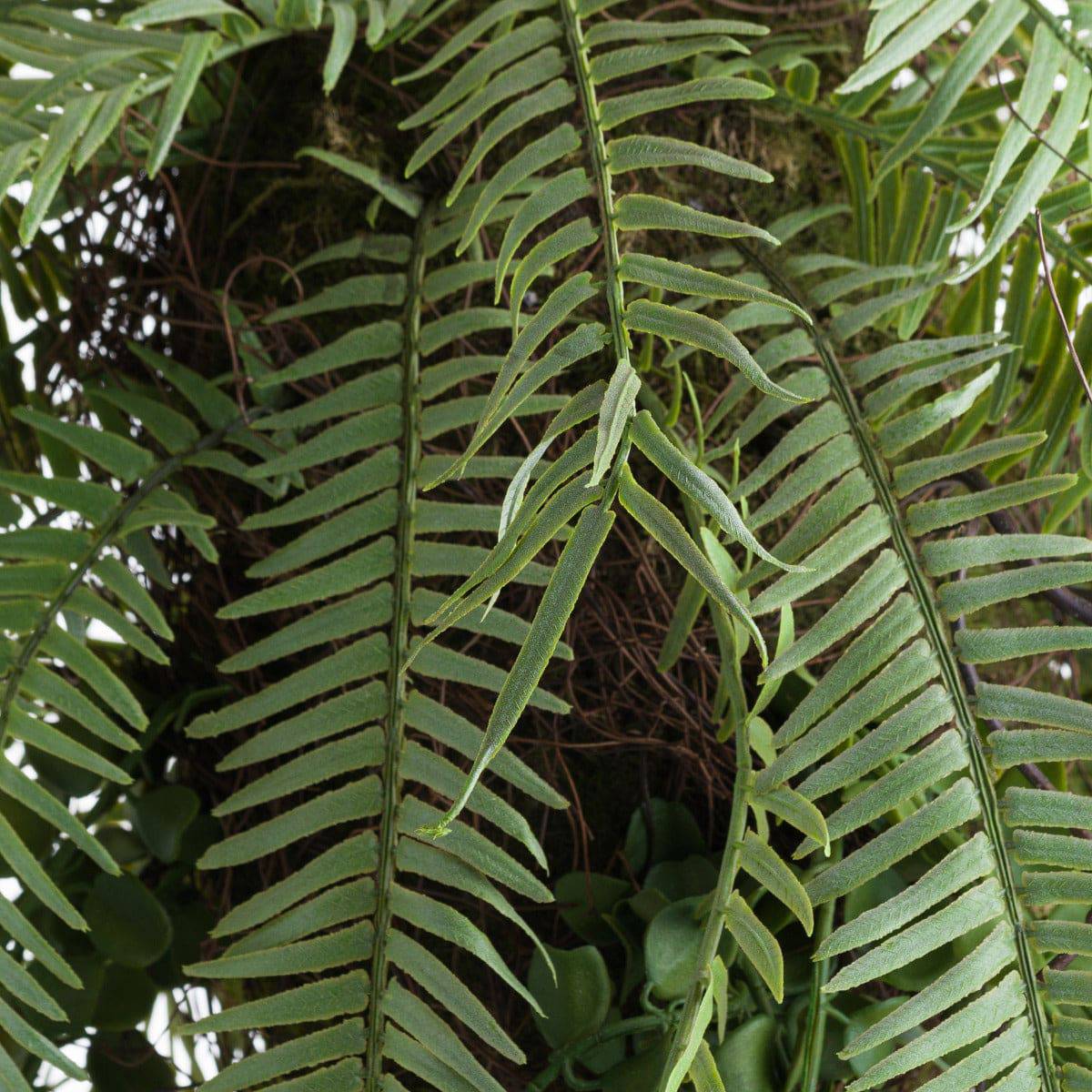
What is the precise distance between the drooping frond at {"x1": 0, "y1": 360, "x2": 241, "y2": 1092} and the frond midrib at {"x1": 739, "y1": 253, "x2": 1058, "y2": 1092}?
1.04ft

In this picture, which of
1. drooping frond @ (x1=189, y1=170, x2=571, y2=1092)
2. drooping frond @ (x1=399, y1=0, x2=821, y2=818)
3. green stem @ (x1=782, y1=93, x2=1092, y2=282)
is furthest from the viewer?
green stem @ (x1=782, y1=93, x2=1092, y2=282)

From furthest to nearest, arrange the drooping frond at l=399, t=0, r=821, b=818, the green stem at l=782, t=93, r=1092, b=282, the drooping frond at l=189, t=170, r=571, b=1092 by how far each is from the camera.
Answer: the green stem at l=782, t=93, r=1092, b=282 < the drooping frond at l=189, t=170, r=571, b=1092 < the drooping frond at l=399, t=0, r=821, b=818

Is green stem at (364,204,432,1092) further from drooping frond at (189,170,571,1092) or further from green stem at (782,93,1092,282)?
green stem at (782,93,1092,282)

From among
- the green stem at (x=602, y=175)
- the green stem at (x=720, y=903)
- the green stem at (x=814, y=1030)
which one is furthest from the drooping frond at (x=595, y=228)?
the green stem at (x=814, y=1030)

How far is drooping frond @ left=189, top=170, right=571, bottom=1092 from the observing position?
48 cm

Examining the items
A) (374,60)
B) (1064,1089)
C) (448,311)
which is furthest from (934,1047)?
(374,60)

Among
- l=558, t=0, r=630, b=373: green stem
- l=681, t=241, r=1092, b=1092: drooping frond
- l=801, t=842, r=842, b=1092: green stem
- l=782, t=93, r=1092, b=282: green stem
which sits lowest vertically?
l=801, t=842, r=842, b=1092: green stem

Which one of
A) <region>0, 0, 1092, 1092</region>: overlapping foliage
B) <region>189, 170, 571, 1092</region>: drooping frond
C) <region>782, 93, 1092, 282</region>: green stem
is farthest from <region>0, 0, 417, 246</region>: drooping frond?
<region>782, 93, 1092, 282</region>: green stem

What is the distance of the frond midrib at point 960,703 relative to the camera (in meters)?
0.44

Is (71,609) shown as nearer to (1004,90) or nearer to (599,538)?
(599,538)

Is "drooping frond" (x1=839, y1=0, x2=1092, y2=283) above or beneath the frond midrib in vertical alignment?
above

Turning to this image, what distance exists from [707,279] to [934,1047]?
0.29m

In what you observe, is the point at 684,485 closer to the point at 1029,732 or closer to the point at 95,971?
the point at 1029,732

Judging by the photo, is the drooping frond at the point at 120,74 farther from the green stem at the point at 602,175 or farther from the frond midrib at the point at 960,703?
the frond midrib at the point at 960,703
